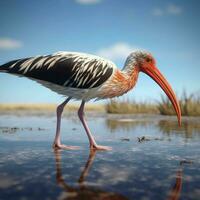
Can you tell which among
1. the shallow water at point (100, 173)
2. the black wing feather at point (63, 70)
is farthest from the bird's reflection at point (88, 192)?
the black wing feather at point (63, 70)

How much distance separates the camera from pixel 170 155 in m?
5.05

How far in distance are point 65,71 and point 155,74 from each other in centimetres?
213

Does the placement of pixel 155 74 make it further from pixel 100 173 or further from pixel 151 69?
pixel 100 173

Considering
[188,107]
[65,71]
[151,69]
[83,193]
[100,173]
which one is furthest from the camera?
[188,107]

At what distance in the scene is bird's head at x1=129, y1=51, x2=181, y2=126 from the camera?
704 cm

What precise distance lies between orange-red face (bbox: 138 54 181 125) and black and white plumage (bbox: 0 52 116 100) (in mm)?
943

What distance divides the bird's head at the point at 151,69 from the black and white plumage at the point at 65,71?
0.85 meters

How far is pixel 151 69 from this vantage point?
7125 mm

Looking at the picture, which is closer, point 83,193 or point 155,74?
point 83,193

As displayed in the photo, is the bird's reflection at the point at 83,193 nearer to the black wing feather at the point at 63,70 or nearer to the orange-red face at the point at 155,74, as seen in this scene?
the black wing feather at the point at 63,70

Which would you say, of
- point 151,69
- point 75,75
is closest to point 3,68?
point 75,75

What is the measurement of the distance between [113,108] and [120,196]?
18.9 m

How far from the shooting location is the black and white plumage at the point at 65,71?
20.3 ft

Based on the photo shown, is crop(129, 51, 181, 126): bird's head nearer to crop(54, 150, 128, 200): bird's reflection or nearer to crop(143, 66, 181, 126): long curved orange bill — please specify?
crop(143, 66, 181, 126): long curved orange bill
